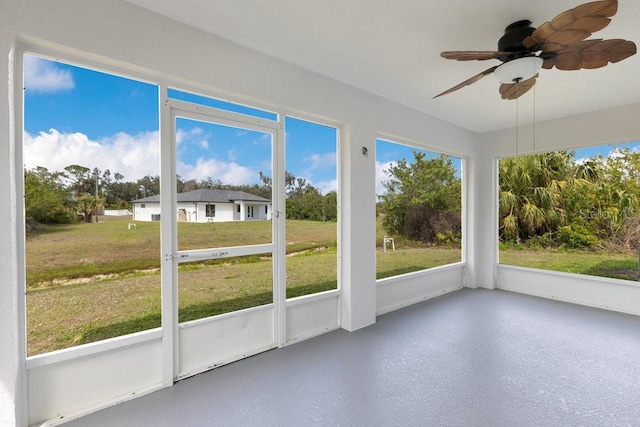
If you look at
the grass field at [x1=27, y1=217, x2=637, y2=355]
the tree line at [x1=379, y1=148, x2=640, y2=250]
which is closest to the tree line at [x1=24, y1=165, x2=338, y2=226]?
the grass field at [x1=27, y1=217, x2=637, y2=355]

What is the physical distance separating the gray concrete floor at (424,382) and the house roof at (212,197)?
142 cm

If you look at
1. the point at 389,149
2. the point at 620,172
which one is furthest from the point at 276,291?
the point at 620,172

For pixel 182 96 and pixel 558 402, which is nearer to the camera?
pixel 558 402

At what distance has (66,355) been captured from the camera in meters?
1.84

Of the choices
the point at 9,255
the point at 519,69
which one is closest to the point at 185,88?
the point at 9,255

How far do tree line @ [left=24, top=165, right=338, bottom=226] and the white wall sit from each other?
0.21 meters

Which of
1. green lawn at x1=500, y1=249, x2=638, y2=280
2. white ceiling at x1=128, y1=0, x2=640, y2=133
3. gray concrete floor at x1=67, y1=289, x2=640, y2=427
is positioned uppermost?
white ceiling at x1=128, y1=0, x2=640, y2=133

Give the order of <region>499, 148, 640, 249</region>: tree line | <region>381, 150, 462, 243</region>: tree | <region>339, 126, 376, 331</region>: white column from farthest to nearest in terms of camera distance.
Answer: <region>381, 150, 462, 243</region>: tree, <region>499, 148, 640, 249</region>: tree line, <region>339, 126, 376, 331</region>: white column

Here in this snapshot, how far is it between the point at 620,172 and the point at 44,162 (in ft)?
21.8

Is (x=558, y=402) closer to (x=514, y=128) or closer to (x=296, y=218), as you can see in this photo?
(x=296, y=218)

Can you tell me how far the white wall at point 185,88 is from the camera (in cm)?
162

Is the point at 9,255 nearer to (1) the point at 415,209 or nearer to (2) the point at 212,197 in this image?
(2) the point at 212,197

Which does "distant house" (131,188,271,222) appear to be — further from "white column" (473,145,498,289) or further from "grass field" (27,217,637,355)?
"white column" (473,145,498,289)

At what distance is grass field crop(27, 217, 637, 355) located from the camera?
1957mm
